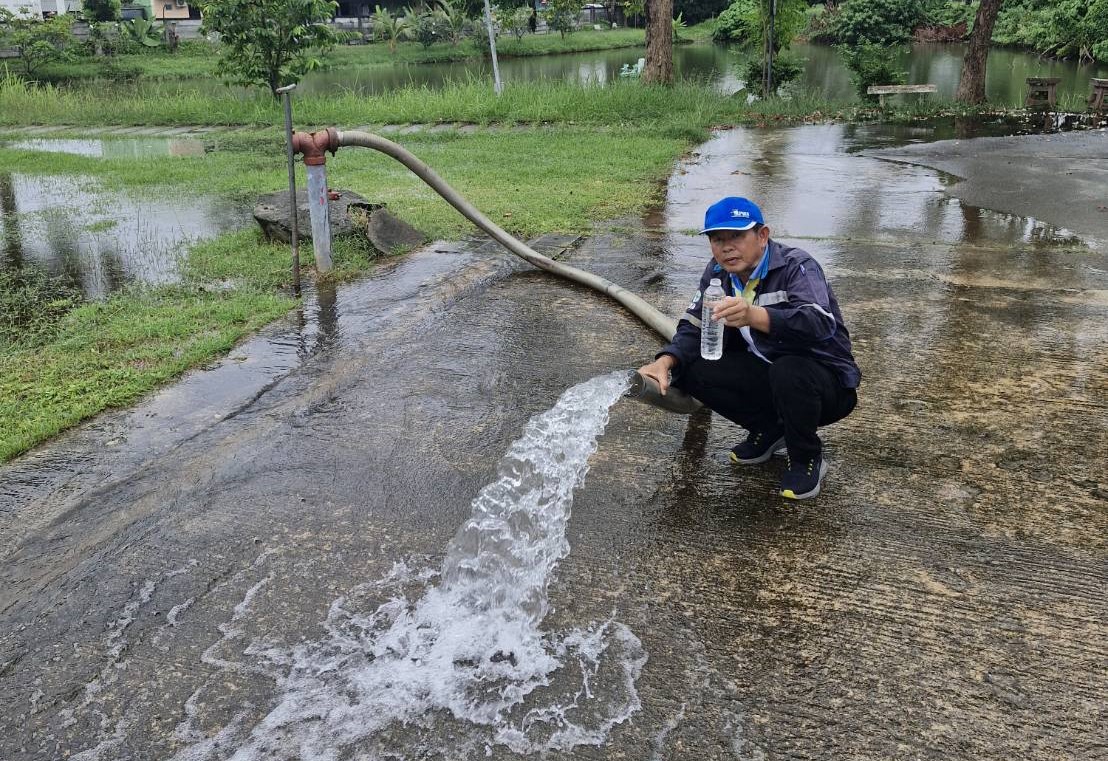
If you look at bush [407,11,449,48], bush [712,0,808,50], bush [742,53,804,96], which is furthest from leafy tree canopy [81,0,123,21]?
bush [742,53,804,96]

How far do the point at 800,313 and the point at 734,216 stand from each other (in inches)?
16.0

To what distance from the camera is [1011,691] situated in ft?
7.82

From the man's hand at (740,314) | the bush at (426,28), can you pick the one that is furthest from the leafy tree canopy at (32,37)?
the man's hand at (740,314)

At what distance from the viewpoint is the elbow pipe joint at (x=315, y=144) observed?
5.55m

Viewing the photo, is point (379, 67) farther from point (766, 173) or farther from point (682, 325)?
point (682, 325)

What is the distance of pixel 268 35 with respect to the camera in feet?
51.9

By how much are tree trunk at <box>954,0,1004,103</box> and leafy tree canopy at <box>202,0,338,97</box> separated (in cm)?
1219

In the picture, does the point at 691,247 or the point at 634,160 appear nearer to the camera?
the point at 691,247

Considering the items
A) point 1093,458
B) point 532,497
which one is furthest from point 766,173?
point 532,497

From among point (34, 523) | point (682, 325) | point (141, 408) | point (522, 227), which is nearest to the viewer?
point (34, 523)

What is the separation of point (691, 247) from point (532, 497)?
13.4ft

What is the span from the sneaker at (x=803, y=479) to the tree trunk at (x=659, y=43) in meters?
15.4

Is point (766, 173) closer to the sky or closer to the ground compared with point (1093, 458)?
closer to the sky

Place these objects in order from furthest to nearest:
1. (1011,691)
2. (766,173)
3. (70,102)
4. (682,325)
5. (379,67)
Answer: (379,67) → (70,102) → (766,173) → (682,325) → (1011,691)
